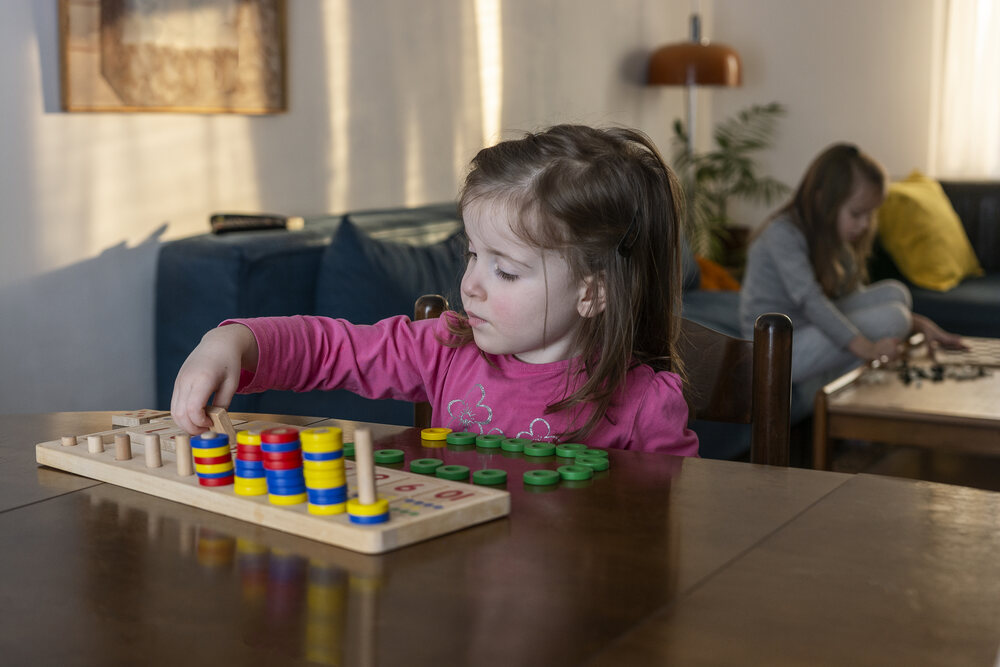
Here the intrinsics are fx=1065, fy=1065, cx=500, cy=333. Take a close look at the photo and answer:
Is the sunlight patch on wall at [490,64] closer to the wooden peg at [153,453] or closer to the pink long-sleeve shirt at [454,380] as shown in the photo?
the pink long-sleeve shirt at [454,380]

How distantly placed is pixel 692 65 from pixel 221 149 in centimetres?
273

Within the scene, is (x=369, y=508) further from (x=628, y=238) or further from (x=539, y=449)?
(x=628, y=238)

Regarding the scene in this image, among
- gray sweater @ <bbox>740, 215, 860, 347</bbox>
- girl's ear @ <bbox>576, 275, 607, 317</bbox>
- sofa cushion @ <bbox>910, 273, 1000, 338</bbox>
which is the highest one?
girl's ear @ <bbox>576, 275, 607, 317</bbox>

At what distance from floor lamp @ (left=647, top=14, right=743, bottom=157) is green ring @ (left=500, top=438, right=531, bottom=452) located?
4197 mm

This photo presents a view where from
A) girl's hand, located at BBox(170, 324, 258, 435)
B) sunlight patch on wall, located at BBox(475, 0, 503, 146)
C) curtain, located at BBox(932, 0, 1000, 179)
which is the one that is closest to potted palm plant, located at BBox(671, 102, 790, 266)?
curtain, located at BBox(932, 0, 1000, 179)

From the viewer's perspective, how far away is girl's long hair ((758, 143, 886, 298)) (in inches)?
123

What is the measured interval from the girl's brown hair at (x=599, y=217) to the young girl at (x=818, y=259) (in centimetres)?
197

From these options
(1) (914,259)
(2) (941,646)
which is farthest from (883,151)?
(2) (941,646)

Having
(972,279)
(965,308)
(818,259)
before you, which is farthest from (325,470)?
(972,279)

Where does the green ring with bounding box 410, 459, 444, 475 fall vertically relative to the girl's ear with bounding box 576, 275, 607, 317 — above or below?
below

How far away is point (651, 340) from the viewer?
4.32 ft

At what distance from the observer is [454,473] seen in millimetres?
888

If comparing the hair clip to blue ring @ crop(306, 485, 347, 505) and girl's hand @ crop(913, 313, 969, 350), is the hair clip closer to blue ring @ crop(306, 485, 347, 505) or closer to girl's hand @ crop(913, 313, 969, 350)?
blue ring @ crop(306, 485, 347, 505)

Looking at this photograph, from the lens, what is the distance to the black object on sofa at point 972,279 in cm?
444
